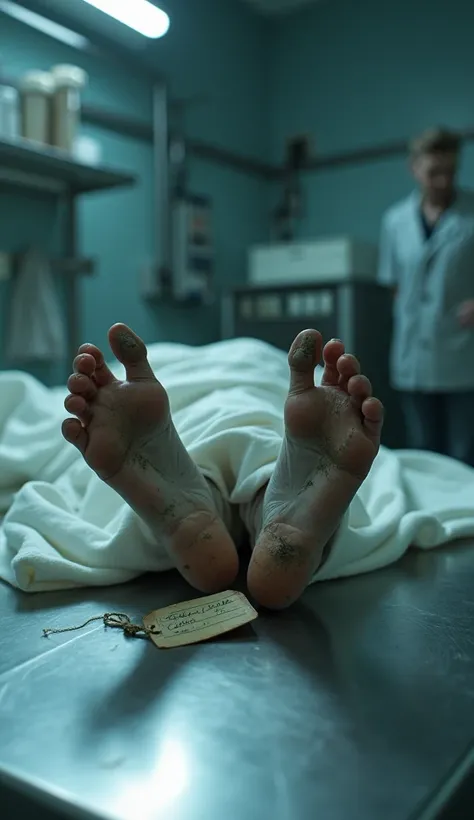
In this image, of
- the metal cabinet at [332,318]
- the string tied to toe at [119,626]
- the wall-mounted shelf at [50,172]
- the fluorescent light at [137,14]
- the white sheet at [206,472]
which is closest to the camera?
the string tied to toe at [119,626]

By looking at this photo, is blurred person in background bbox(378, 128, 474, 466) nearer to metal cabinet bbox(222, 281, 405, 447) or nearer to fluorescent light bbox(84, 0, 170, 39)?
metal cabinet bbox(222, 281, 405, 447)

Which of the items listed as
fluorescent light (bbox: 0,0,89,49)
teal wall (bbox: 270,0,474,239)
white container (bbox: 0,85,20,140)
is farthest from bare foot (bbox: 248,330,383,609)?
teal wall (bbox: 270,0,474,239)

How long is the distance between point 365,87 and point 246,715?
320cm

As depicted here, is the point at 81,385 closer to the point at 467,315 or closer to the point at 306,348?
the point at 306,348

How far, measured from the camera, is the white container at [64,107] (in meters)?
2.00

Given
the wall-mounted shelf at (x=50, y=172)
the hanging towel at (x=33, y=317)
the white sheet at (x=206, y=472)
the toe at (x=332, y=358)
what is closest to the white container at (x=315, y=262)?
the wall-mounted shelf at (x=50, y=172)

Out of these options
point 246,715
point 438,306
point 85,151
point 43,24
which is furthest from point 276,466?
point 43,24

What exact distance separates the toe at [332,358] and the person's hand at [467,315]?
1509 mm

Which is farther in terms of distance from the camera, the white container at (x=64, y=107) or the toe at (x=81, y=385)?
the white container at (x=64, y=107)

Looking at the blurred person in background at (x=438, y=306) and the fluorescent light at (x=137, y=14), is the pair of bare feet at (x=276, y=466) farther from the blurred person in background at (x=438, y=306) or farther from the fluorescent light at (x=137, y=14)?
the blurred person in background at (x=438, y=306)

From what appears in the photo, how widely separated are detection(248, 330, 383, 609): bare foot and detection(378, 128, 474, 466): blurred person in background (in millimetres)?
1534

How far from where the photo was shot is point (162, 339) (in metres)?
2.93

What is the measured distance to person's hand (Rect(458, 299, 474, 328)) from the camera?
2.15 m

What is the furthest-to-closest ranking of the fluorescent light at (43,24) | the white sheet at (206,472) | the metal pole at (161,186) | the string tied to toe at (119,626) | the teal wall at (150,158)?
the metal pole at (161,186)
the teal wall at (150,158)
the fluorescent light at (43,24)
the white sheet at (206,472)
the string tied to toe at (119,626)
